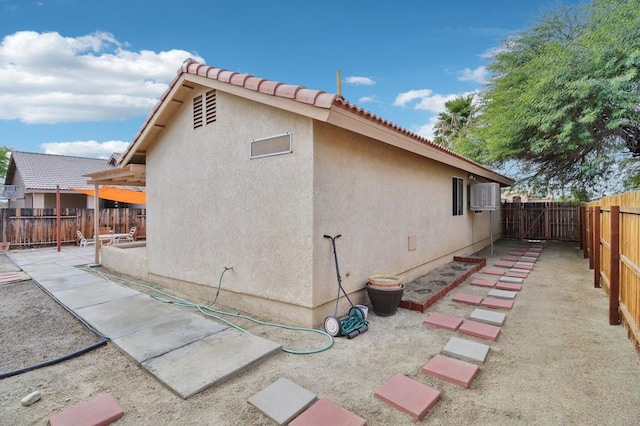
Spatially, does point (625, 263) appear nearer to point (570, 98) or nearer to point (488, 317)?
point (488, 317)

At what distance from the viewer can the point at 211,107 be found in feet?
21.0

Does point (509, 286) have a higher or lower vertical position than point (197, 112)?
lower

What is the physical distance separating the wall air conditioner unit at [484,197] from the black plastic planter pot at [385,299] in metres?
8.24

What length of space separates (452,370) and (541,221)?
18086 millimetres

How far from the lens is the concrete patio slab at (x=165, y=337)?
418cm

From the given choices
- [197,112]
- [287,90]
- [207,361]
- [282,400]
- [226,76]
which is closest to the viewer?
[282,400]

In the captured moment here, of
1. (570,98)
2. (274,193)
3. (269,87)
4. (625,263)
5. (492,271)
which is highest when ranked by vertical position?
(570,98)

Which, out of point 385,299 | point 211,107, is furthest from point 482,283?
point 211,107

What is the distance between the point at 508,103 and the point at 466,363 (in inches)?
573

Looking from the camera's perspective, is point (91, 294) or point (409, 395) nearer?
point (409, 395)

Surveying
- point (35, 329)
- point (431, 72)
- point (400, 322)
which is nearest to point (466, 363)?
point (400, 322)

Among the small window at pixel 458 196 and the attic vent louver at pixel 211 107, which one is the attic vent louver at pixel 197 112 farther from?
the small window at pixel 458 196

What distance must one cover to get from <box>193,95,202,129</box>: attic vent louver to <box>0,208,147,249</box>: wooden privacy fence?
14187 mm

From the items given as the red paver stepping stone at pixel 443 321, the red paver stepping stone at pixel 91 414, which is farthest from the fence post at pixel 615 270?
the red paver stepping stone at pixel 91 414
